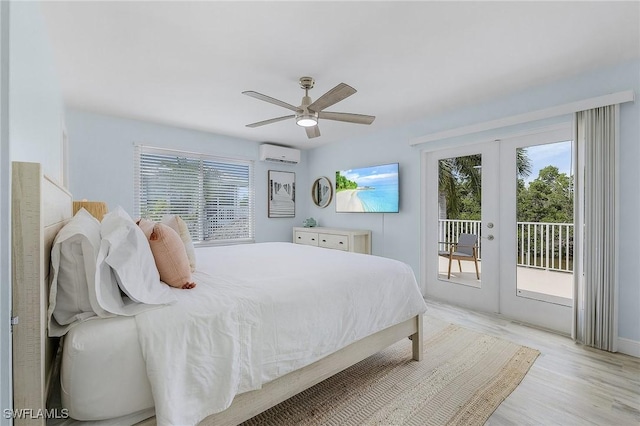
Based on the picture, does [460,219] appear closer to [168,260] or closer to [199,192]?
[168,260]

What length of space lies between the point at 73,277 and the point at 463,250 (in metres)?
3.70

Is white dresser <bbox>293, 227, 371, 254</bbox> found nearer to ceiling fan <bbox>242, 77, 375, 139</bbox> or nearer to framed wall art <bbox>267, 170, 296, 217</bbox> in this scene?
framed wall art <bbox>267, 170, 296, 217</bbox>

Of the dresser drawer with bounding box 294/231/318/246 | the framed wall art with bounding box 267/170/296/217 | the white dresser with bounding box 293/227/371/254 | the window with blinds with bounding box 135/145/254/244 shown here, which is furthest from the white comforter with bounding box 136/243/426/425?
the framed wall art with bounding box 267/170/296/217

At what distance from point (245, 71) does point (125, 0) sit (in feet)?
3.12

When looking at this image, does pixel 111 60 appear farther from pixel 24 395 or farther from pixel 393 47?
pixel 24 395

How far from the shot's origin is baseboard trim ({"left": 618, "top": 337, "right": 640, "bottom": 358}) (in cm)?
236

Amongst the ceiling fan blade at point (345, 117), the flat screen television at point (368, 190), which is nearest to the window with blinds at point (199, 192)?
the flat screen television at point (368, 190)

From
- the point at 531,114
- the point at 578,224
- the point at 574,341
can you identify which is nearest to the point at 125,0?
the point at 531,114

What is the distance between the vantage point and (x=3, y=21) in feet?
3.44

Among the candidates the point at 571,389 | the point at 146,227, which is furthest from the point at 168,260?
the point at 571,389

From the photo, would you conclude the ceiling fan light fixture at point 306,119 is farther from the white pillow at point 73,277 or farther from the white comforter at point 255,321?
the white pillow at point 73,277

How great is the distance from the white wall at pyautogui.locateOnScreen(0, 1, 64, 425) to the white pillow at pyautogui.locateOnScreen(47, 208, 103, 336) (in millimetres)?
191

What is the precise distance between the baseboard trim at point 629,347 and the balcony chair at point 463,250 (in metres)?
1.26

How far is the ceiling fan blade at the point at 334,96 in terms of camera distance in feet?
6.97
